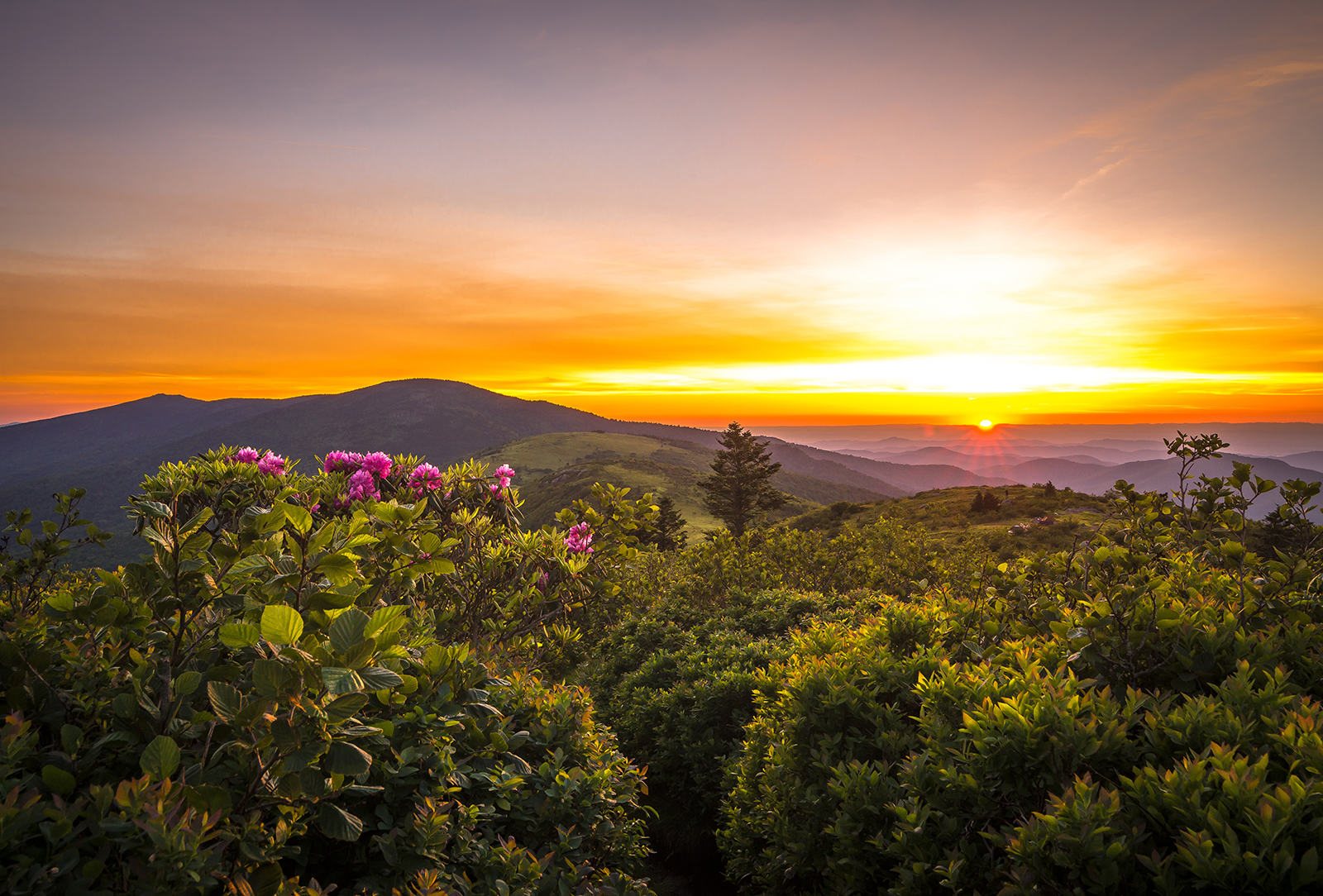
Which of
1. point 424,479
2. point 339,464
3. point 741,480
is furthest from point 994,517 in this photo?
point 339,464

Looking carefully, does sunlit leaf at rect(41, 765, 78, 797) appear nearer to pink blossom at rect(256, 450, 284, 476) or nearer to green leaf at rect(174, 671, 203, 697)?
green leaf at rect(174, 671, 203, 697)

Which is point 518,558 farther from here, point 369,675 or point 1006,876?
point 1006,876

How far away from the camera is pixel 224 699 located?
216 cm

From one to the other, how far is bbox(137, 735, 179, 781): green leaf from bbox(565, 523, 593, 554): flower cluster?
4.24 metres

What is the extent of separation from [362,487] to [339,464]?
0.74 metres

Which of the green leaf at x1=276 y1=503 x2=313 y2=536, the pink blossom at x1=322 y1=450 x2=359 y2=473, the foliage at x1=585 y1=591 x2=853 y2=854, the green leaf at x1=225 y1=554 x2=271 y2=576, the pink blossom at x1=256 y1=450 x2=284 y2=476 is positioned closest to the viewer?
the green leaf at x1=276 y1=503 x2=313 y2=536

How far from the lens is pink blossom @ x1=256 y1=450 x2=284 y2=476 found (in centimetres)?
614

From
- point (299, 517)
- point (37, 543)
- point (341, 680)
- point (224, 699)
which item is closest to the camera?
→ point (341, 680)

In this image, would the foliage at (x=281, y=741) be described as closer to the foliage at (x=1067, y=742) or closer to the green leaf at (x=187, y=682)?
the green leaf at (x=187, y=682)

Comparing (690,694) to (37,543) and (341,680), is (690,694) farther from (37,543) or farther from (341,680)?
(37,543)

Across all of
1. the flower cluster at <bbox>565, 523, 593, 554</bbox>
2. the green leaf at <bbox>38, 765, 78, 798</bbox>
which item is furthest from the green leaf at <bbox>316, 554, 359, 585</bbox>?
the flower cluster at <bbox>565, 523, 593, 554</bbox>

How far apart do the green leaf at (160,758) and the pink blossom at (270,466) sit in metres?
4.50

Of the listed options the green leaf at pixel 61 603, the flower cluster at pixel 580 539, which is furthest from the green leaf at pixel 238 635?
the flower cluster at pixel 580 539

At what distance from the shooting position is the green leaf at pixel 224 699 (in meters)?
2.13
